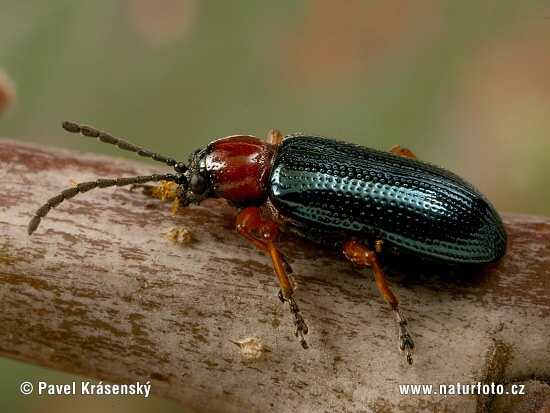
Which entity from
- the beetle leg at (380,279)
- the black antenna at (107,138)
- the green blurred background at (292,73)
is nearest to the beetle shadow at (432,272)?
the beetle leg at (380,279)

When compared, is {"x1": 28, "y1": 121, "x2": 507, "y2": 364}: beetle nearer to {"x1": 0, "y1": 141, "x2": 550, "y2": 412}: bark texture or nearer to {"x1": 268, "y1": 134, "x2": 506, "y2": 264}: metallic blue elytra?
{"x1": 268, "y1": 134, "x2": 506, "y2": 264}: metallic blue elytra

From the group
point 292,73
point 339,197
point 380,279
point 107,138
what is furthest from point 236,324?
point 292,73

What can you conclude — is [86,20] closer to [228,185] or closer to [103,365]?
[228,185]

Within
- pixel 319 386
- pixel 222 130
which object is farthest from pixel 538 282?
pixel 222 130

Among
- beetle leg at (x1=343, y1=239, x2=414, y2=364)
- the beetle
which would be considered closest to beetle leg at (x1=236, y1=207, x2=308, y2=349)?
the beetle

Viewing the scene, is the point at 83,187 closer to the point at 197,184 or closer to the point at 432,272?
the point at 197,184

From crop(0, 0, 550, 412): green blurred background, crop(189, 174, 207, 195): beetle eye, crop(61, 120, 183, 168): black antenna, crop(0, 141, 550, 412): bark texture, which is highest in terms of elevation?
crop(0, 0, 550, 412): green blurred background
